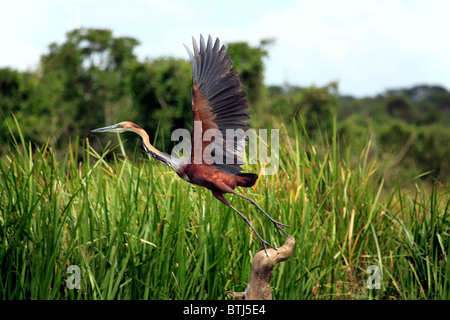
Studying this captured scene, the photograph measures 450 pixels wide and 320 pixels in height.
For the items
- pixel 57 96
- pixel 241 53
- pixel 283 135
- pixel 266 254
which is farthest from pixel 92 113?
pixel 266 254

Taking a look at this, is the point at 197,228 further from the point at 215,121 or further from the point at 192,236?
the point at 215,121

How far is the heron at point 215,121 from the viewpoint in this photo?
245cm

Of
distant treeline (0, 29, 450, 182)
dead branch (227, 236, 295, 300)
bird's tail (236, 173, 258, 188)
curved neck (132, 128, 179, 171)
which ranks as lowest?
dead branch (227, 236, 295, 300)

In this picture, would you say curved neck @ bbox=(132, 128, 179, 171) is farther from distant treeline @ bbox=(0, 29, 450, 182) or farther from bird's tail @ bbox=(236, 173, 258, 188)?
distant treeline @ bbox=(0, 29, 450, 182)

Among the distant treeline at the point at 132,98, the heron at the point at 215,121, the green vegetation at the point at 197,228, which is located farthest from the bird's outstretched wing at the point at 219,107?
the distant treeline at the point at 132,98

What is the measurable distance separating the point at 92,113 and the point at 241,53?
22.0 feet

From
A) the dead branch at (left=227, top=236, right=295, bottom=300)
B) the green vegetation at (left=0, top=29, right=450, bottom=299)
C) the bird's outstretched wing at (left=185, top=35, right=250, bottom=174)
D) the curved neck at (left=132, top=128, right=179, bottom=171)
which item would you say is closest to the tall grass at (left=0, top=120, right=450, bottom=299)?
the green vegetation at (left=0, top=29, right=450, bottom=299)

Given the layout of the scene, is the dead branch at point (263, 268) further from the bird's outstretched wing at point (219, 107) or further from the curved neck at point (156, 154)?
the curved neck at point (156, 154)

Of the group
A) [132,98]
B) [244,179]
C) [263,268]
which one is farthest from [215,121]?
[132,98]

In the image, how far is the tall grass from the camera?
363 centimetres

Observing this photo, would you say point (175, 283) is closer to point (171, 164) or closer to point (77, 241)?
point (77, 241)

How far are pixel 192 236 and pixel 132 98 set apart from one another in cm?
1339

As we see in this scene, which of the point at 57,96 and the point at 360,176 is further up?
the point at 57,96

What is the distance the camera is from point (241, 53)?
52.3 ft
